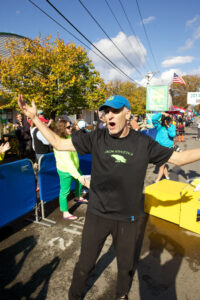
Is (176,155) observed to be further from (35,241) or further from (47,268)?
(35,241)

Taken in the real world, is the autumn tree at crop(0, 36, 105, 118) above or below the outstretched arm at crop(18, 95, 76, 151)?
above

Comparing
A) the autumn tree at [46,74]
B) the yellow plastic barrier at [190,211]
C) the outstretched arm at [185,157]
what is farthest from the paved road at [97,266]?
the autumn tree at [46,74]

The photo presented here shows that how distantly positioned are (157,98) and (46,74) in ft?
32.0

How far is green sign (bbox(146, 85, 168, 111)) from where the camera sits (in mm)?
17328

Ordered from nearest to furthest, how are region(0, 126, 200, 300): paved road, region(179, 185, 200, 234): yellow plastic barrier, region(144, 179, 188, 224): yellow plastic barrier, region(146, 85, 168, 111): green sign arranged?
region(0, 126, 200, 300): paved road
region(179, 185, 200, 234): yellow plastic barrier
region(144, 179, 188, 224): yellow plastic barrier
region(146, 85, 168, 111): green sign

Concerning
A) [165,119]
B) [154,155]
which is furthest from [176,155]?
[165,119]

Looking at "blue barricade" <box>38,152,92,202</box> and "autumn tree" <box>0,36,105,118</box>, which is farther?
"autumn tree" <box>0,36,105,118</box>

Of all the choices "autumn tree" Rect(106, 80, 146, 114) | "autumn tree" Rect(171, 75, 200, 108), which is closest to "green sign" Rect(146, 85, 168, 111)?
"autumn tree" Rect(106, 80, 146, 114)

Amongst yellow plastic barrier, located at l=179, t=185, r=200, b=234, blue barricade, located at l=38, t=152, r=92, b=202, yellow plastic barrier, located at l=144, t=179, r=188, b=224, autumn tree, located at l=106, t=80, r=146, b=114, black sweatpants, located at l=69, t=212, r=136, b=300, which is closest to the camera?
black sweatpants, located at l=69, t=212, r=136, b=300

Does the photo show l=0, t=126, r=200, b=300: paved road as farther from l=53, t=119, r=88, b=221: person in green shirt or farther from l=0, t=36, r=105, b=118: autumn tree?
l=0, t=36, r=105, b=118: autumn tree

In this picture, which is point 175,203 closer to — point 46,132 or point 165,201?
point 165,201

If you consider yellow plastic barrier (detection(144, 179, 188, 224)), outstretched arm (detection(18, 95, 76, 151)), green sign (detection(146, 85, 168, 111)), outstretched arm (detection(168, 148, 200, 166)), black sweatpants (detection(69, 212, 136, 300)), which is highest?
green sign (detection(146, 85, 168, 111))

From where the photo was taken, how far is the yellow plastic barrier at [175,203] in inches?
141

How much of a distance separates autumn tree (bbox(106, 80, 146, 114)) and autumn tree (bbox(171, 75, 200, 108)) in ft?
52.2
